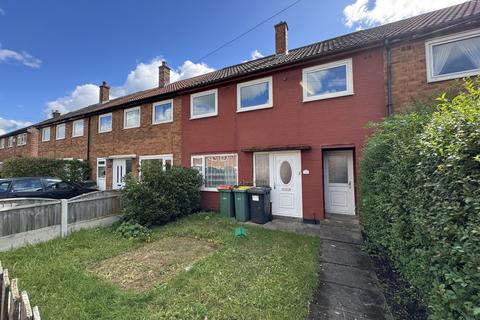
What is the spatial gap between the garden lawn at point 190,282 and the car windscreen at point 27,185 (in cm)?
413

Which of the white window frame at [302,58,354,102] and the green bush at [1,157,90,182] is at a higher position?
the white window frame at [302,58,354,102]

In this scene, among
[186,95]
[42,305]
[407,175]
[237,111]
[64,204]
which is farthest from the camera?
[186,95]

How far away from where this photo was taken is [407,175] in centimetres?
272

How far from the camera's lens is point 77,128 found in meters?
16.2

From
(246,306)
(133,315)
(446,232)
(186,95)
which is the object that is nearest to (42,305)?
(133,315)

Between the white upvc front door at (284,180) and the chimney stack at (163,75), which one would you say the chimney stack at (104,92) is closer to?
the chimney stack at (163,75)

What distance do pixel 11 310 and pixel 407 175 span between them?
4497 mm

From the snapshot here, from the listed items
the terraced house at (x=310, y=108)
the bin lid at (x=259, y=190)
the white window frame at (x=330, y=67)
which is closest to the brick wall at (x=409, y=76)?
the terraced house at (x=310, y=108)

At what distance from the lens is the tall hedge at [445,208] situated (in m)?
1.40

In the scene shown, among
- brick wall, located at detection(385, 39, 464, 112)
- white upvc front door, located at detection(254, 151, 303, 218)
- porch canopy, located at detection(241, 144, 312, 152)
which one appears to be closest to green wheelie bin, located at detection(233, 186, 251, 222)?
white upvc front door, located at detection(254, 151, 303, 218)

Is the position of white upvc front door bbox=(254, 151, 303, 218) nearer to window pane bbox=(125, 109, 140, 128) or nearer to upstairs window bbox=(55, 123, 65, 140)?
window pane bbox=(125, 109, 140, 128)

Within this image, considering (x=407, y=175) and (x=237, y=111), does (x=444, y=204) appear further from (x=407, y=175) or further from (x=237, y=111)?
(x=237, y=111)

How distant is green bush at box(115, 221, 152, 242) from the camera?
20.7 ft

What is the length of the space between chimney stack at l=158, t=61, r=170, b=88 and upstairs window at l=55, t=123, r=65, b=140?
9.02m
